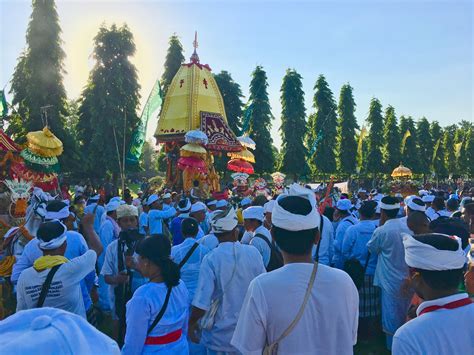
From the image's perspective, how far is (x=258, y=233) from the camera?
4969 mm

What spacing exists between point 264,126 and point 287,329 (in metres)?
37.0

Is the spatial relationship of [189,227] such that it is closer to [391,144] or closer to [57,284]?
[57,284]

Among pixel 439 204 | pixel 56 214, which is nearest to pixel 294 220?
pixel 56 214

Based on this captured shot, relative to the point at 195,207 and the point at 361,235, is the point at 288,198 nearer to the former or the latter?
the point at 361,235

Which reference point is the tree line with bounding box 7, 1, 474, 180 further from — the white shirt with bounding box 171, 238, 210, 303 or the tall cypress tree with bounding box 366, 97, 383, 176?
the white shirt with bounding box 171, 238, 210, 303

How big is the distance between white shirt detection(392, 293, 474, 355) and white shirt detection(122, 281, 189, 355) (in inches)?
70.1

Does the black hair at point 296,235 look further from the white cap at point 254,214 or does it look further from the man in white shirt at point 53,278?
the white cap at point 254,214

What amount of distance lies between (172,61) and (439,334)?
39971 millimetres

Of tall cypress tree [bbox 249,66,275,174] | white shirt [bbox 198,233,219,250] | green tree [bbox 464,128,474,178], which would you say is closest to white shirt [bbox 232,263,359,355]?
white shirt [bbox 198,233,219,250]

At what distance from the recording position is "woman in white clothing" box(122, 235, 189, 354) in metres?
3.01

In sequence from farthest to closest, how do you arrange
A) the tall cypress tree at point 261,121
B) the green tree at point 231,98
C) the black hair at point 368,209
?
1. the green tree at point 231,98
2. the tall cypress tree at point 261,121
3. the black hair at point 368,209

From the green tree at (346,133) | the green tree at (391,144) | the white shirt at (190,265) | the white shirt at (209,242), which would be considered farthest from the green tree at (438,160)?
the white shirt at (190,265)

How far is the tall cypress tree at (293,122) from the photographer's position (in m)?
38.9

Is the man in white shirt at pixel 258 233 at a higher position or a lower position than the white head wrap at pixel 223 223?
lower
